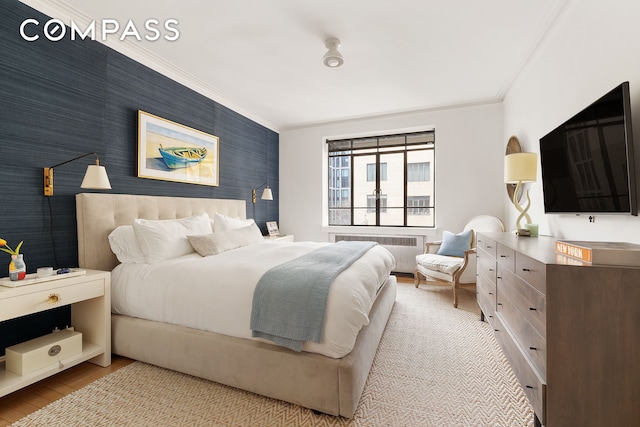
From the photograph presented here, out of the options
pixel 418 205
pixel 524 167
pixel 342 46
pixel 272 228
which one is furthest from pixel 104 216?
pixel 418 205

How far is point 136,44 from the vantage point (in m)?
2.75

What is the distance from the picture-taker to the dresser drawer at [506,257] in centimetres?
179

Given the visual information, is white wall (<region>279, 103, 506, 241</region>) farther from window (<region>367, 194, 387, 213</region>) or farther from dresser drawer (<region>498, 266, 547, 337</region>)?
dresser drawer (<region>498, 266, 547, 337</region>)

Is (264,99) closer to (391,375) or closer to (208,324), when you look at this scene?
(208,324)

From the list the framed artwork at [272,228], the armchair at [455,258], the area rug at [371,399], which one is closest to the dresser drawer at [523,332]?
the area rug at [371,399]

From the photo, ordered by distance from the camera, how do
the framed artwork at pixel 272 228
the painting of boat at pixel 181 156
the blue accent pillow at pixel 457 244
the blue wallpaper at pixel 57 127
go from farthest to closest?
the framed artwork at pixel 272 228 → the blue accent pillow at pixel 457 244 → the painting of boat at pixel 181 156 → the blue wallpaper at pixel 57 127

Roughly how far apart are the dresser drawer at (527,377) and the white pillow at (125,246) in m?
2.69

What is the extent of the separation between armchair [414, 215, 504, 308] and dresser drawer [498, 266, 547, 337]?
135 cm

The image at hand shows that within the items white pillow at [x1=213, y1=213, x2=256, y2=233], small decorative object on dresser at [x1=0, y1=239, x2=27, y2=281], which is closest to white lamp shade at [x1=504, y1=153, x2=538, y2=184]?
white pillow at [x1=213, y1=213, x2=256, y2=233]

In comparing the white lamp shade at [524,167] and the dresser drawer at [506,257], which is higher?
the white lamp shade at [524,167]

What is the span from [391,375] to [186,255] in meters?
2.00

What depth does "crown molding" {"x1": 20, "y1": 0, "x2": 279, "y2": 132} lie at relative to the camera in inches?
86.1

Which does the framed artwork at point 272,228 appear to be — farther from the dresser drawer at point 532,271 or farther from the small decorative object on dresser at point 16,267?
the dresser drawer at point 532,271

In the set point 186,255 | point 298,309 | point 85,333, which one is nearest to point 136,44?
point 186,255
